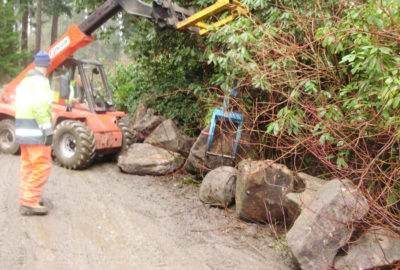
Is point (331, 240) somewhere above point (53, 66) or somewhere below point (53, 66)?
below

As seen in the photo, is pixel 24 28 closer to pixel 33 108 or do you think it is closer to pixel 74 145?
pixel 74 145

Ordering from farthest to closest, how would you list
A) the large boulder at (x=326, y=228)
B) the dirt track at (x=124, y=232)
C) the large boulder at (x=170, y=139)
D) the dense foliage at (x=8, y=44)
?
the dense foliage at (x=8, y=44), the large boulder at (x=170, y=139), the dirt track at (x=124, y=232), the large boulder at (x=326, y=228)

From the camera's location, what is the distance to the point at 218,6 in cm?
521

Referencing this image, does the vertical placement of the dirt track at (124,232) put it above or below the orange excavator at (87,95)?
below

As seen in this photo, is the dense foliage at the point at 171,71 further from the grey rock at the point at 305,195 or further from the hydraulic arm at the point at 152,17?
the grey rock at the point at 305,195

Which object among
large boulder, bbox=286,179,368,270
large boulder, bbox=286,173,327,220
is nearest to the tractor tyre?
large boulder, bbox=286,173,327,220

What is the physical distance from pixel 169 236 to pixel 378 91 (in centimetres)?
288

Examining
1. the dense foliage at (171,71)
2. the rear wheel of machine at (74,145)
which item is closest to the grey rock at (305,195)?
the dense foliage at (171,71)

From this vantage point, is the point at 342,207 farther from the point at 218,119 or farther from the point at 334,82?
the point at 218,119

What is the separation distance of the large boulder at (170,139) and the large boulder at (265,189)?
2.57 metres

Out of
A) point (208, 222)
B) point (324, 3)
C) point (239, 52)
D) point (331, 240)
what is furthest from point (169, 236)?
point (324, 3)

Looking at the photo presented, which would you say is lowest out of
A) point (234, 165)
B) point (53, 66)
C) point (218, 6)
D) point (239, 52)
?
point (234, 165)

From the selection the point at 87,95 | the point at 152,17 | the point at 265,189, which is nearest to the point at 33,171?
the point at 87,95

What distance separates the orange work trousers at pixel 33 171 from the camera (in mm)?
4277
